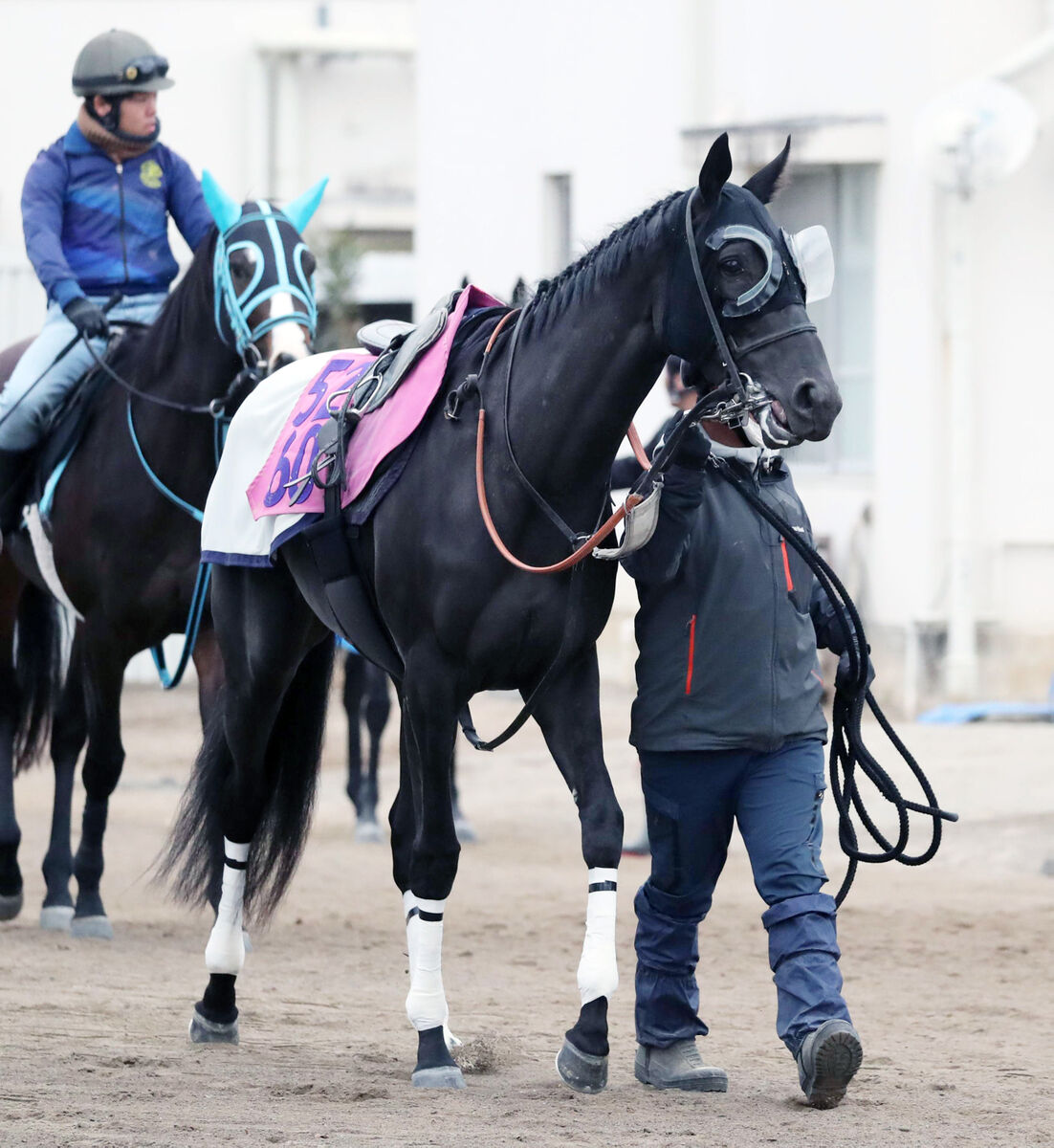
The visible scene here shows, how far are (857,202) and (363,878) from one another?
6927mm

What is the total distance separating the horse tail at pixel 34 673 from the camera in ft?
25.0

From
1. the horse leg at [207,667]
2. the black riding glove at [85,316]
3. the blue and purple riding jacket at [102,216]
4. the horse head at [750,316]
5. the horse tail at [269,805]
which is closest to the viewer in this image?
the horse head at [750,316]

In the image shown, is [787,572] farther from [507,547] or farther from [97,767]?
[97,767]

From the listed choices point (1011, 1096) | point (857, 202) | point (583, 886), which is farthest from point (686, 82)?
point (1011, 1096)

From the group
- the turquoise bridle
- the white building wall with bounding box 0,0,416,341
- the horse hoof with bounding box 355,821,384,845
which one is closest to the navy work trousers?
the turquoise bridle

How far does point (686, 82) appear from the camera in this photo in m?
13.9

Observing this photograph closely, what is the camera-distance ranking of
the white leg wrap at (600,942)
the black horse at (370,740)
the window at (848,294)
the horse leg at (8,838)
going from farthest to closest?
1. the window at (848,294)
2. the black horse at (370,740)
3. the horse leg at (8,838)
4. the white leg wrap at (600,942)

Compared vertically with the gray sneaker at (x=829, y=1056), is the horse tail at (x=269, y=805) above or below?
above

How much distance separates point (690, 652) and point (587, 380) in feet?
2.25

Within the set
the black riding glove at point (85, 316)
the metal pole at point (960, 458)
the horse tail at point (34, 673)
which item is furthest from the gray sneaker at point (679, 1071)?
the metal pole at point (960, 458)

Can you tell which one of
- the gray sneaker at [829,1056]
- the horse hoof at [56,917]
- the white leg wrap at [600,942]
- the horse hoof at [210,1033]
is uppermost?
the white leg wrap at [600,942]

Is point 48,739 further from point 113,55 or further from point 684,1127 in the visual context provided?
point 684,1127

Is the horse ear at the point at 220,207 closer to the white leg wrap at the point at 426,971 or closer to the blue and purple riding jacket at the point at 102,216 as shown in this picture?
the blue and purple riding jacket at the point at 102,216

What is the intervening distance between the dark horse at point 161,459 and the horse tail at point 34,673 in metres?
0.77
